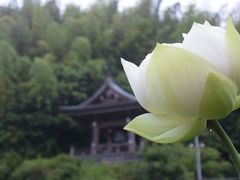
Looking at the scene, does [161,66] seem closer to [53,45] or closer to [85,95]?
[85,95]

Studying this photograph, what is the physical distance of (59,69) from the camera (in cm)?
776

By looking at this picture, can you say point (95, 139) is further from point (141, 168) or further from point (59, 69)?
point (59, 69)

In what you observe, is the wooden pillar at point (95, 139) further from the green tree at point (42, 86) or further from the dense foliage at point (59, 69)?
the green tree at point (42, 86)

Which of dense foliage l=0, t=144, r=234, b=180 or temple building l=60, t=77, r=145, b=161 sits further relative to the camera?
temple building l=60, t=77, r=145, b=161

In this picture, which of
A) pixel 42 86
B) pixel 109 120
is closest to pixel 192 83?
pixel 109 120

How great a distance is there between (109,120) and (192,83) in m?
5.46

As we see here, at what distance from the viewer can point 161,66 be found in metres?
0.16

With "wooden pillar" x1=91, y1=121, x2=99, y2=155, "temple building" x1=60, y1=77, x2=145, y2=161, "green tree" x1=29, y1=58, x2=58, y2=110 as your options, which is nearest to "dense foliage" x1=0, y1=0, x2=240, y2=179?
"green tree" x1=29, y1=58, x2=58, y2=110

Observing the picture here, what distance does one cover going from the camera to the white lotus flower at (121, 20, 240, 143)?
15 cm

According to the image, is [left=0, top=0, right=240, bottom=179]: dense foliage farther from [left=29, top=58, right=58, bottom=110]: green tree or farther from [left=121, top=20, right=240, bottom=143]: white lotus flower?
[left=121, top=20, right=240, bottom=143]: white lotus flower

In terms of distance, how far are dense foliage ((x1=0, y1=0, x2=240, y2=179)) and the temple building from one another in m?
0.57

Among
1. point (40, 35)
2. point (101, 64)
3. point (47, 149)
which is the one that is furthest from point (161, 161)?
point (40, 35)

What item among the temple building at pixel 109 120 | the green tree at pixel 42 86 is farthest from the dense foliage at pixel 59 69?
the temple building at pixel 109 120

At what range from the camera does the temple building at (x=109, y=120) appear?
16.8 ft
